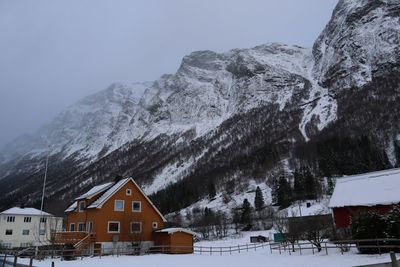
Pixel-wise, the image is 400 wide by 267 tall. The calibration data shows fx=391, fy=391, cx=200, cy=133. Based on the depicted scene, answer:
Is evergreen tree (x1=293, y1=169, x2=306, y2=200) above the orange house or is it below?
above

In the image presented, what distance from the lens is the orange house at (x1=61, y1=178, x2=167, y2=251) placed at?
46375mm

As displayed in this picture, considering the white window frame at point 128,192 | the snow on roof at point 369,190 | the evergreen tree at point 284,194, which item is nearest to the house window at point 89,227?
the white window frame at point 128,192

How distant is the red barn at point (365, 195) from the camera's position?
3669 centimetres

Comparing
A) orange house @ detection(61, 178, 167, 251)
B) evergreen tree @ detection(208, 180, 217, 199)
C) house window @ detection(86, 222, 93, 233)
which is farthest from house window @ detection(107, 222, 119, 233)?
evergreen tree @ detection(208, 180, 217, 199)

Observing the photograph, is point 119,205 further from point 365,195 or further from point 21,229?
point 21,229

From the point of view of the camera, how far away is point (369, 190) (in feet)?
130

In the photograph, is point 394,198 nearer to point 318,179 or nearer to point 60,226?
point 60,226

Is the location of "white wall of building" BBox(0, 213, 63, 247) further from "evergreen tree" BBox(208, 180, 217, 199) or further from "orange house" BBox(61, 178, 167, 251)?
"evergreen tree" BBox(208, 180, 217, 199)

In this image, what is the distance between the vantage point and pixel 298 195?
104688mm

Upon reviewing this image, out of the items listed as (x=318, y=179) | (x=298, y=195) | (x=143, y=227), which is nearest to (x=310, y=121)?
(x=318, y=179)

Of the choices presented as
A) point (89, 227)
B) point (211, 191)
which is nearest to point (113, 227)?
point (89, 227)

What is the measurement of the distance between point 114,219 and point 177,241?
823 centimetres

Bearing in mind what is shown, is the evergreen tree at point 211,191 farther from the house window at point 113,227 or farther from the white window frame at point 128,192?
the house window at point 113,227

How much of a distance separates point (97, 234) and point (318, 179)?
83.6 m
